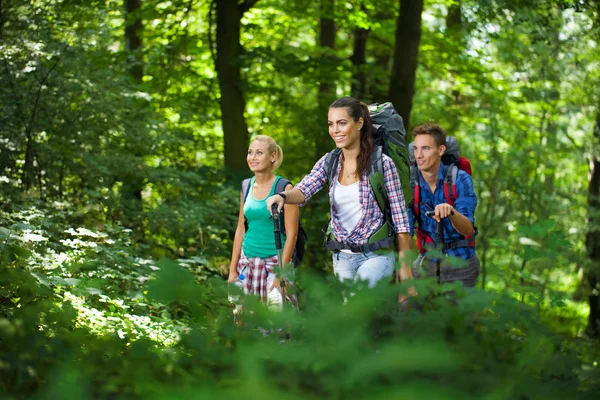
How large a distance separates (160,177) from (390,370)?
428 inches

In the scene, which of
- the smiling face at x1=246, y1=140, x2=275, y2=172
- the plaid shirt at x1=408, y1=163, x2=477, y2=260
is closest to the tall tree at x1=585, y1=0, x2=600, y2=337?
the plaid shirt at x1=408, y1=163, x2=477, y2=260

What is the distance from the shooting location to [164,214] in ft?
36.4

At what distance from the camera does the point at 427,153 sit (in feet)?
19.5

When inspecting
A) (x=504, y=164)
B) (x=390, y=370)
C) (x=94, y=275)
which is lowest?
(x=94, y=275)

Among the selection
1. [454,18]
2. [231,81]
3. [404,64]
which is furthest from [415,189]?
[454,18]

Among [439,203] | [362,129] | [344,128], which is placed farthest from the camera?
[439,203]

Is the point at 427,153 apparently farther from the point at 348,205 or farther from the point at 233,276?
the point at 233,276

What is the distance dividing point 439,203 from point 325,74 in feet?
31.0

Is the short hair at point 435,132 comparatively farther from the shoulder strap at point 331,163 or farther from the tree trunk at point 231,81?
the tree trunk at point 231,81

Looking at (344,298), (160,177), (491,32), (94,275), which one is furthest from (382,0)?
(344,298)

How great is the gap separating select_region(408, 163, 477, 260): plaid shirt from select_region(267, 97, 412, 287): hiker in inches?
14.7

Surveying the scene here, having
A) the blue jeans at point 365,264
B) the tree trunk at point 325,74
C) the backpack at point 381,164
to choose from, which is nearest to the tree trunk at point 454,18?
the tree trunk at point 325,74

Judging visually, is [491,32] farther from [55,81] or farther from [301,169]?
[55,81]

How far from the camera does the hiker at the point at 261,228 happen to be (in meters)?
6.11
